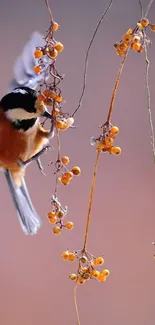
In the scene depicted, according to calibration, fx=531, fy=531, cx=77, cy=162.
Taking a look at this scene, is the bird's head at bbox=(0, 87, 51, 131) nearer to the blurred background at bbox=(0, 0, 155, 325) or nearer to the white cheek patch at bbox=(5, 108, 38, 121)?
the white cheek patch at bbox=(5, 108, 38, 121)

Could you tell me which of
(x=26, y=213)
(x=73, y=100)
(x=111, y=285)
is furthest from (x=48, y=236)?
(x=26, y=213)

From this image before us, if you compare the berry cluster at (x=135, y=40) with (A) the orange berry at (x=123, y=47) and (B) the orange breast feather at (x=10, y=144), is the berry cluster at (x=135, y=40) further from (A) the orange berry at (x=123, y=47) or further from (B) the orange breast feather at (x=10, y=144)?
(B) the orange breast feather at (x=10, y=144)

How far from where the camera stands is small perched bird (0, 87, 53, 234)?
2.97 ft

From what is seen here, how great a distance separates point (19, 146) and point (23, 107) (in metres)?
0.14

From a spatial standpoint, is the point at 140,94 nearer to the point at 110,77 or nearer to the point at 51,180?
the point at 110,77

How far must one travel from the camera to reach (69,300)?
1.86 m

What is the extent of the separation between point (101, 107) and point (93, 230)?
44 centimetres

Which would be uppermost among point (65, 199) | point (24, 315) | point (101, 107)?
point (101, 107)

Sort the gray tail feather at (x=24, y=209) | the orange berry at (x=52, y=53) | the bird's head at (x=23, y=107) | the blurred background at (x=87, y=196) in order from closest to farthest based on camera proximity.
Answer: the orange berry at (x=52, y=53), the bird's head at (x=23, y=107), the gray tail feather at (x=24, y=209), the blurred background at (x=87, y=196)

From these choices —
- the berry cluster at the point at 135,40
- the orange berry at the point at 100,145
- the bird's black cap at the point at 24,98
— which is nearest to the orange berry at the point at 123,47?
the berry cluster at the point at 135,40

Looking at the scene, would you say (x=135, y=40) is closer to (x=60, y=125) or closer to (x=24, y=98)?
(x=60, y=125)

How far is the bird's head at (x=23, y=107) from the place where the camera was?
30.2 inches

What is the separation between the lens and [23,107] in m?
0.83

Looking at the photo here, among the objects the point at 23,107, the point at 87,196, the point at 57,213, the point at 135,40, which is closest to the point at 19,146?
the point at 23,107
